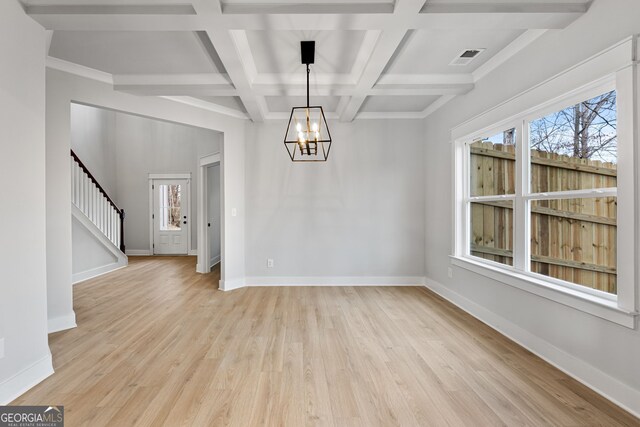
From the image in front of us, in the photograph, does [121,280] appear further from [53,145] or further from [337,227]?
[337,227]

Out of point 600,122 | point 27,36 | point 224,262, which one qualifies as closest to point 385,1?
point 600,122

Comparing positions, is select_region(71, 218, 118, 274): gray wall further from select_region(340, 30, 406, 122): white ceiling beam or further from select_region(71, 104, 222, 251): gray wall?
select_region(340, 30, 406, 122): white ceiling beam

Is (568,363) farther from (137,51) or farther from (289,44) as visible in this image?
(137,51)

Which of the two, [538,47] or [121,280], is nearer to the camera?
[538,47]

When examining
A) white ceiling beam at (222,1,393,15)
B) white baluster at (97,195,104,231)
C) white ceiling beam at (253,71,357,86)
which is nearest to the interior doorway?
white baluster at (97,195,104,231)

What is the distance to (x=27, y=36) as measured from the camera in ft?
6.73

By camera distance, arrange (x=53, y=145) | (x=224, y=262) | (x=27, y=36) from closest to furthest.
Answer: (x=27, y=36) → (x=53, y=145) → (x=224, y=262)

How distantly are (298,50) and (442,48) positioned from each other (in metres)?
1.36

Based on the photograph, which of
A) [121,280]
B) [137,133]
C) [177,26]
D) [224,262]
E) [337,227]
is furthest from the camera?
[137,133]

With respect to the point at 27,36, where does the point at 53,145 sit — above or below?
below

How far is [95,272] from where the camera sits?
216 inches

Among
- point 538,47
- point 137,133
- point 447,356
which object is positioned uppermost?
point 137,133

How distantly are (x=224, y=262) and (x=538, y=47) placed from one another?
Answer: 14.3 ft

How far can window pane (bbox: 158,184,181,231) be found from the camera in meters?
8.13
